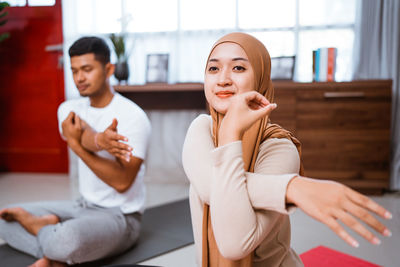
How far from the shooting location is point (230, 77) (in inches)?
34.2

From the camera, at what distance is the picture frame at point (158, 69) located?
3061mm

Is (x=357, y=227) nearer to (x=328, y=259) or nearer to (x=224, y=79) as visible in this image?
(x=224, y=79)

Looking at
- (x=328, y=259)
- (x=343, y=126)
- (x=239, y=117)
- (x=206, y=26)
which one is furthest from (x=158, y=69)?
(x=239, y=117)

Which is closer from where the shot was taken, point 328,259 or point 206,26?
point 328,259

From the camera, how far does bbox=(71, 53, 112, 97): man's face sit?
1.71m

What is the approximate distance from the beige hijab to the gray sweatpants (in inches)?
32.3

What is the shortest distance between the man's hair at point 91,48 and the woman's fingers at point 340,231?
56.8 inches

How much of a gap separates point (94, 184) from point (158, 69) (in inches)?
60.8

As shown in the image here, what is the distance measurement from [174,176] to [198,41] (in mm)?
1252

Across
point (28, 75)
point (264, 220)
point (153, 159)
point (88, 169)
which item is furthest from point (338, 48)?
point (28, 75)

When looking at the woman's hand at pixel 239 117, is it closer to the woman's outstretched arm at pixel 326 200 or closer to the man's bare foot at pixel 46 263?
the woman's outstretched arm at pixel 326 200

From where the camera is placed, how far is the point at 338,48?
9.41ft

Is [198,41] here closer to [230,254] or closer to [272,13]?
[272,13]

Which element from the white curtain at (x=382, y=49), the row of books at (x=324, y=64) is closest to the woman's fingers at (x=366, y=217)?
the row of books at (x=324, y=64)
